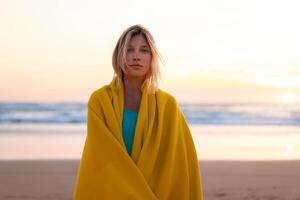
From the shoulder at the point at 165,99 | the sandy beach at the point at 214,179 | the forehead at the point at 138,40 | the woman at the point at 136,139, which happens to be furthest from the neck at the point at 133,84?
the sandy beach at the point at 214,179

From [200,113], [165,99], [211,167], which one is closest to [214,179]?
[211,167]

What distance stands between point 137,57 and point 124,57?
77 mm

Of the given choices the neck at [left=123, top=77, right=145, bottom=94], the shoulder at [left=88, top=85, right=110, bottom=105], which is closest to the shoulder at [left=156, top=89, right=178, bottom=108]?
the neck at [left=123, top=77, right=145, bottom=94]

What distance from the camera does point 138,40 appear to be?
11.1 feet

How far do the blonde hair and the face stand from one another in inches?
0.9

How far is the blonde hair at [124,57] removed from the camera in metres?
3.38

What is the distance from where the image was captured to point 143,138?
132 inches

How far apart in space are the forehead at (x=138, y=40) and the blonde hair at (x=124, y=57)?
0.05 ft

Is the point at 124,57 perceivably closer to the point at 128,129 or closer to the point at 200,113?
the point at 128,129

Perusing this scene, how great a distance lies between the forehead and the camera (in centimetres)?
338

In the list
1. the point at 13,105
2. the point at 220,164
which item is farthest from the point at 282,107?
the point at 220,164

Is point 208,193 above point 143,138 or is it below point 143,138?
below

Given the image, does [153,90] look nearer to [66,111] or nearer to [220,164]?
[220,164]

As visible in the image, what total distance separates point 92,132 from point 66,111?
1048 inches
